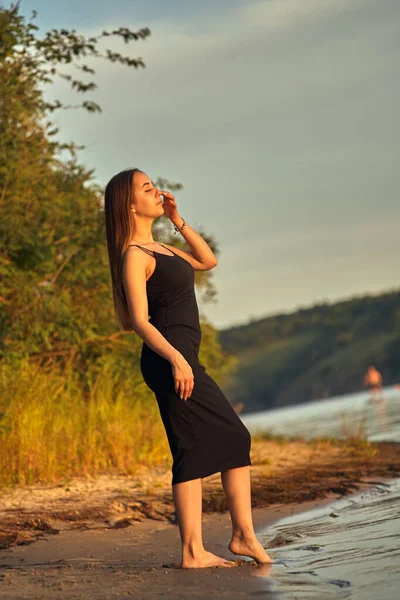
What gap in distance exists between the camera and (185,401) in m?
4.84

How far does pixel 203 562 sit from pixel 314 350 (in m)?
93.4

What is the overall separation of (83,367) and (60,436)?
2885 millimetres

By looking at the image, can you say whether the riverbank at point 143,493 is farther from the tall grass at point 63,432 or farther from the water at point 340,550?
the water at point 340,550

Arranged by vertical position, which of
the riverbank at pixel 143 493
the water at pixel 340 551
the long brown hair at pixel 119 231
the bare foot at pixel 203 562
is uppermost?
the long brown hair at pixel 119 231

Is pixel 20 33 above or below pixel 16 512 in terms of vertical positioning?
above

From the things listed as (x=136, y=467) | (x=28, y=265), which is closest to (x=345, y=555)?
(x=136, y=467)

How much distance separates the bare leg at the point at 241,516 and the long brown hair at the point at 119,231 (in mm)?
895

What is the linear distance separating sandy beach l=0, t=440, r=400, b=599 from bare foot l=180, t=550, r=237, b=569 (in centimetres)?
6

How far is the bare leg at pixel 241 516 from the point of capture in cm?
486

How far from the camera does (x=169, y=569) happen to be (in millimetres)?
4832

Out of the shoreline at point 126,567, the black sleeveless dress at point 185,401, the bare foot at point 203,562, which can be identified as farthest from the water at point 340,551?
the black sleeveless dress at point 185,401

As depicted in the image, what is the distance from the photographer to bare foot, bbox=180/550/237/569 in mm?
4789

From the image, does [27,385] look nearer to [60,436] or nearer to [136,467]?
[60,436]

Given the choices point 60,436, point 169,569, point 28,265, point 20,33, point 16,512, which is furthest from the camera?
point 20,33
